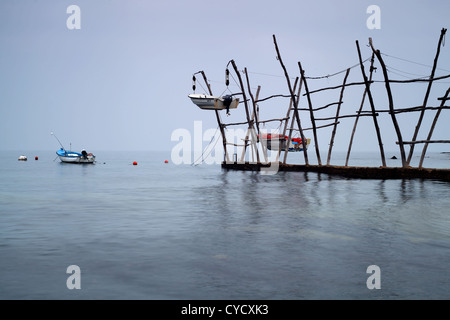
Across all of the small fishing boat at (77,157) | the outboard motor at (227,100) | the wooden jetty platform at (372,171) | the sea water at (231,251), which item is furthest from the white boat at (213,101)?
the small fishing boat at (77,157)

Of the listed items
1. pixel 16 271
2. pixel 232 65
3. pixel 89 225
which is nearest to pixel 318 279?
pixel 16 271

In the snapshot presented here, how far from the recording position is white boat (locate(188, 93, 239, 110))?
3558cm

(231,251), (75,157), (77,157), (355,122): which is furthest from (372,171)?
(75,157)

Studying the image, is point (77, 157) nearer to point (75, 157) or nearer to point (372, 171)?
point (75, 157)

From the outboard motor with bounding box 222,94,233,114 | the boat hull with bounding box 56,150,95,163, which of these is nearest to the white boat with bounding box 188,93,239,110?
the outboard motor with bounding box 222,94,233,114

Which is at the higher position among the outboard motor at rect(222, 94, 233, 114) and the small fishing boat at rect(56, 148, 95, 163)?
the outboard motor at rect(222, 94, 233, 114)

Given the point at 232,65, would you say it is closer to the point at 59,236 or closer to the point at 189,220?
the point at 189,220

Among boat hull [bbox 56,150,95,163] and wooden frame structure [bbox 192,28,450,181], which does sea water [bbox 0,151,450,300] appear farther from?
boat hull [bbox 56,150,95,163]

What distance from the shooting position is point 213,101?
118 ft

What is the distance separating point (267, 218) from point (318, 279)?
7.54 m

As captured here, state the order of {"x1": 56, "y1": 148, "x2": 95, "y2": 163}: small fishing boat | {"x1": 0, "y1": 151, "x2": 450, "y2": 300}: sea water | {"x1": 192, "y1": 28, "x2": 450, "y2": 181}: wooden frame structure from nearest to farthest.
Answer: {"x1": 0, "y1": 151, "x2": 450, "y2": 300}: sea water, {"x1": 192, "y1": 28, "x2": 450, "y2": 181}: wooden frame structure, {"x1": 56, "y1": 148, "x2": 95, "y2": 163}: small fishing boat

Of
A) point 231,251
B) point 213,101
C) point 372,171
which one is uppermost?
point 213,101

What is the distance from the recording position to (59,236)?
12141 mm

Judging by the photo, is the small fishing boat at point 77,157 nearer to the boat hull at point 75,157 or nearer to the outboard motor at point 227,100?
the boat hull at point 75,157
